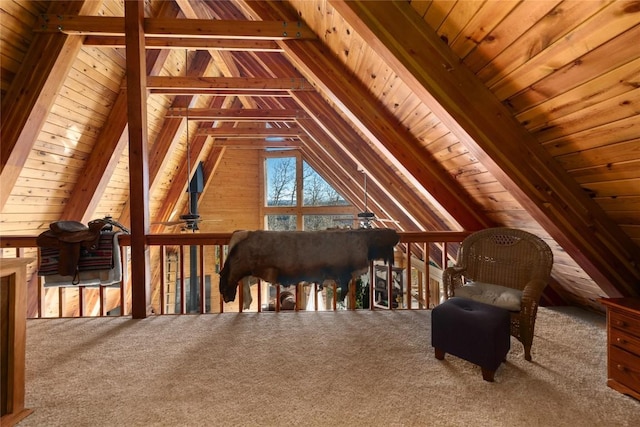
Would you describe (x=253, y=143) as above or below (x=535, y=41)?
above

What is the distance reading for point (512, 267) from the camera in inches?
83.9

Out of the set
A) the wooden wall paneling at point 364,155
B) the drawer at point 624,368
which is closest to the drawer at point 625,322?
the drawer at point 624,368

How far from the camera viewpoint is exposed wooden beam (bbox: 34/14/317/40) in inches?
99.0

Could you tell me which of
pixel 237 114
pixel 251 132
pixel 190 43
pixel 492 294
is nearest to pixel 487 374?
pixel 492 294

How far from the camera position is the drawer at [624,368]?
4.79 feet

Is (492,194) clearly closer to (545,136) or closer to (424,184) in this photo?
(424,184)

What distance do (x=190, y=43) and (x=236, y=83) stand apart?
2.39 feet

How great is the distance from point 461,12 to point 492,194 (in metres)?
1.55

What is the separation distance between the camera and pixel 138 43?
251cm

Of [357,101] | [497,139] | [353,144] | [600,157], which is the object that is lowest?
[600,157]

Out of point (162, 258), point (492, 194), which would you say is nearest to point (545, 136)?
point (492, 194)

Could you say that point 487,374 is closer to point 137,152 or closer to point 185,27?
point 137,152

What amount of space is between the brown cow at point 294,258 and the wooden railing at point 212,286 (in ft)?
0.82

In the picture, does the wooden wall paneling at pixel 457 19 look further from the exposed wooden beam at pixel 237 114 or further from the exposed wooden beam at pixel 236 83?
the exposed wooden beam at pixel 237 114
